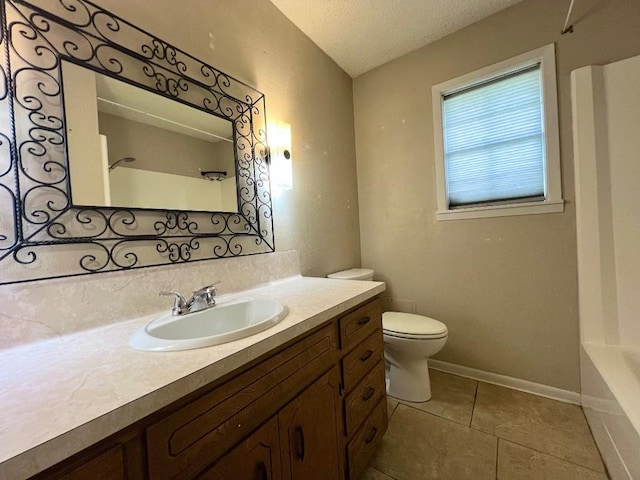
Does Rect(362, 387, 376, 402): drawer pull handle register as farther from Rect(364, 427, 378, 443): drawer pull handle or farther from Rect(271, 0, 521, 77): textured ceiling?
Rect(271, 0, 521, 77): textured ceiling

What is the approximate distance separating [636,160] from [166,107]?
2.28 metres

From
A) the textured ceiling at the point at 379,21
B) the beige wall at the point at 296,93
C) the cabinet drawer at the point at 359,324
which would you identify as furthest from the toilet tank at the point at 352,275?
the textured ceiling at the point at 379,21

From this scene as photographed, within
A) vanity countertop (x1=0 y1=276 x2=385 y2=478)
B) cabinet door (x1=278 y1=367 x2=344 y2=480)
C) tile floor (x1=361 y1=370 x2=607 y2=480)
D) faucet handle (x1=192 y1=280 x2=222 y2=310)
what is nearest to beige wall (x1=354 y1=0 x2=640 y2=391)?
tile floor (x1=361 y1=370 x2=607 y2=480)

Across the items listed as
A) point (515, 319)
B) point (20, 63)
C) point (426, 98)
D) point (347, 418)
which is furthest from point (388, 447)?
point (426, 98)

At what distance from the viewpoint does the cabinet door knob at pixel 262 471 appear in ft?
2.25

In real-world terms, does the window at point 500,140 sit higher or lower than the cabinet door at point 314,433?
higher

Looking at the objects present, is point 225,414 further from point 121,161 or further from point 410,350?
point 410,350

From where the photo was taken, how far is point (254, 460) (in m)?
0.67

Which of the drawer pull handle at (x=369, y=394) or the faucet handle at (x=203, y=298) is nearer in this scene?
the faucet handle at (x=203, y=298)

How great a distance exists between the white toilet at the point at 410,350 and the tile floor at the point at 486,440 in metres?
0.08

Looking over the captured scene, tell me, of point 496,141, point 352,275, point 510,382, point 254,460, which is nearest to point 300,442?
point 254,460

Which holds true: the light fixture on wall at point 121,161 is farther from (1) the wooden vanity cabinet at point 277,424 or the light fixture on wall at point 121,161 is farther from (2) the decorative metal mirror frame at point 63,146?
(1) the wooden vanity cabinet at point 277,424

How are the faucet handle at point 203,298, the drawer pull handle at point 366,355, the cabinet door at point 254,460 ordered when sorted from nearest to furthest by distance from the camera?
1. the cabinet door at point 254,460
2. the faucet handle at point 203,298
3. the drawer pull handle at point 366,355

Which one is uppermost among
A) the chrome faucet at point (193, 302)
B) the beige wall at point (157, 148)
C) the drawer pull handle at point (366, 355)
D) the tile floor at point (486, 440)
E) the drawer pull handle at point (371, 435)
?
the beige wall at point (157, 148)
